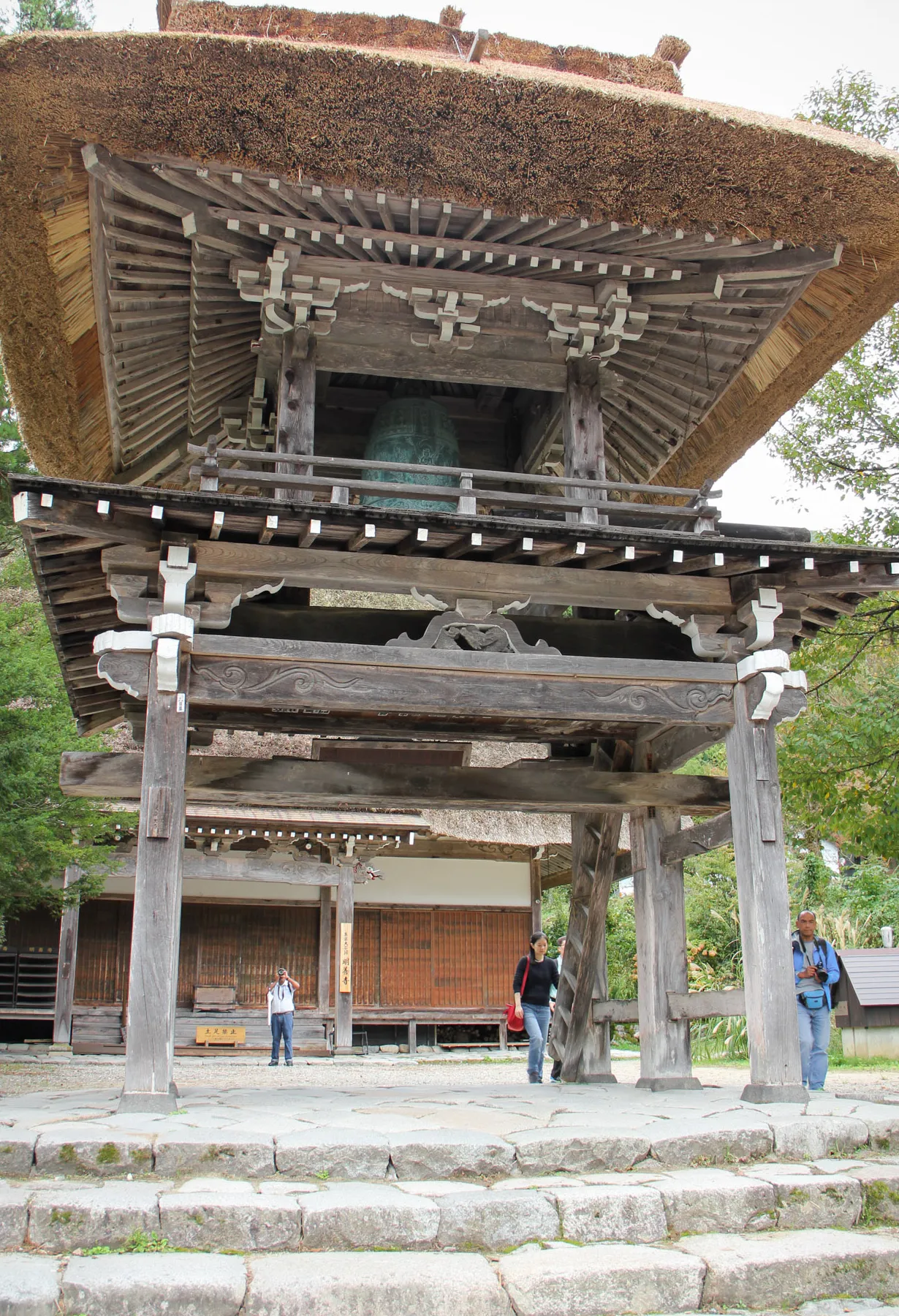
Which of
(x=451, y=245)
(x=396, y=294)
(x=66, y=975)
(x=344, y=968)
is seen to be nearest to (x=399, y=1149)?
(x=396, y=294)

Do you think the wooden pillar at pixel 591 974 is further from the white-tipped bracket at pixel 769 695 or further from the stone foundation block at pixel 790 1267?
the stone foundation block at pixel 790 1267

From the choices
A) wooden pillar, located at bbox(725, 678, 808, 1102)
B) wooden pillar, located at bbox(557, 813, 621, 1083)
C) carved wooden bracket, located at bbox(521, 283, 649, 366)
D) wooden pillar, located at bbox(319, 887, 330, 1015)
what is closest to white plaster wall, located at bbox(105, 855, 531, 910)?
wooden pillar, located at bbox(319, 887, 330, 1015)

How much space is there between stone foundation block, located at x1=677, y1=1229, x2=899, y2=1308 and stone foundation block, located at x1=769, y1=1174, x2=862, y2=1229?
0.16m

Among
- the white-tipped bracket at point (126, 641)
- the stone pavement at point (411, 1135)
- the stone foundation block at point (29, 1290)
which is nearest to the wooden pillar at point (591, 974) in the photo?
the stone pavement at point (411, 1135)

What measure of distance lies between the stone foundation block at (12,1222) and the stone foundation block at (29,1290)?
24 centimetres

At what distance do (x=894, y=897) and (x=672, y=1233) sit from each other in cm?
1706

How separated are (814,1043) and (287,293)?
21.4ft

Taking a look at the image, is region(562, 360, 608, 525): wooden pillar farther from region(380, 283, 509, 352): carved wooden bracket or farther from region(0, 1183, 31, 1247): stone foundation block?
region(0, 1183, 31, 1247): stone foundation block

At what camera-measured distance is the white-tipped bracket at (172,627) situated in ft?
19.7

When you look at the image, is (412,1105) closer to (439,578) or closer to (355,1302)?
(355,1302)

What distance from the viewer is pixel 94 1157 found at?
4508 mm

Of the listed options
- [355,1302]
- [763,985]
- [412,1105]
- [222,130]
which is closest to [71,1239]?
[355,1302]

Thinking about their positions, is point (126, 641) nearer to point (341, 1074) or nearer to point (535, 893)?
point (341, 1074)

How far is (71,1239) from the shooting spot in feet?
13.2
